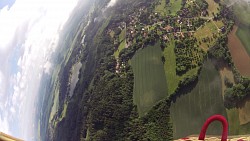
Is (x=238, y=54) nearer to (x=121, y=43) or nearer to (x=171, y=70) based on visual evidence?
(x=171, y=70)

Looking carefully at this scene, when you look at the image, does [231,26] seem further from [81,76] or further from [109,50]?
[81,76]

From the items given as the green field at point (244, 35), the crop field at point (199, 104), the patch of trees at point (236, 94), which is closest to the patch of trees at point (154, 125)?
the crop field at point (199, 104)

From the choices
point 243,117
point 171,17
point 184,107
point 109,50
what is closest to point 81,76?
point 109,50

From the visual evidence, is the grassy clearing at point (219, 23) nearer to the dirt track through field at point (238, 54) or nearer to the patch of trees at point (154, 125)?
the dirt track through field at point (238, 54)

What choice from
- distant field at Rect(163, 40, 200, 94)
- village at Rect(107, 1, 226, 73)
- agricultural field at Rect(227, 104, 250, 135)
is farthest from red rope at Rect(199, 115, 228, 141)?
village at Rect(107, 1, 226, 73)

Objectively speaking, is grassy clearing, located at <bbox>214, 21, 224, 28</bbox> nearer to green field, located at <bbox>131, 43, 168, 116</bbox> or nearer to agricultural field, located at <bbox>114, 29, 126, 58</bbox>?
green field, located at <bbox>131, 43, 168, 116</bbox>

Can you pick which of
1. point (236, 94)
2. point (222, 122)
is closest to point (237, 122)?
point (236, 94)
